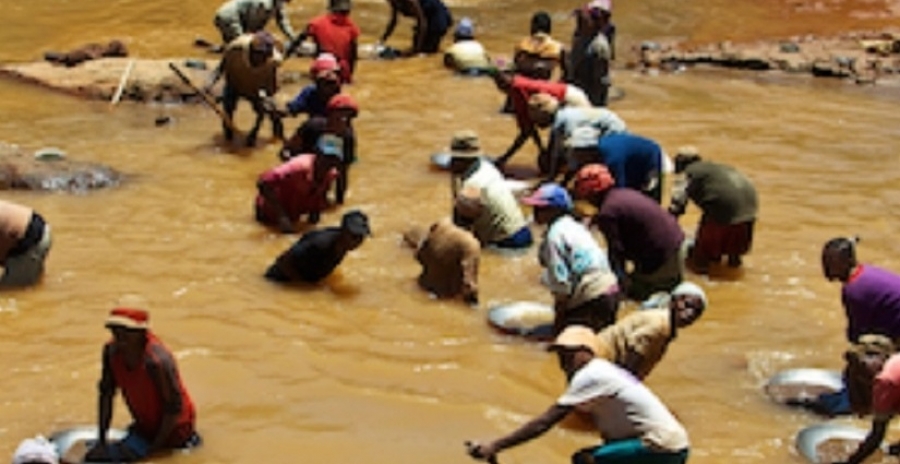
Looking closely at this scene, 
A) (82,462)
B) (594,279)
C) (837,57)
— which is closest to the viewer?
(82,462)

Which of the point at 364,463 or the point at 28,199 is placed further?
the point at 28,199

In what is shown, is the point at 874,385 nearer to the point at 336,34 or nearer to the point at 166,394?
the point at 166,394

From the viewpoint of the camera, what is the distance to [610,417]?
5270 mm

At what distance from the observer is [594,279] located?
24.6 ft

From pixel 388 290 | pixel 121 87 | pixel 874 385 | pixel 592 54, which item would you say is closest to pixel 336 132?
pixel 388 290

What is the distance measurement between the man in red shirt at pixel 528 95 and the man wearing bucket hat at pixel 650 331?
4524mm

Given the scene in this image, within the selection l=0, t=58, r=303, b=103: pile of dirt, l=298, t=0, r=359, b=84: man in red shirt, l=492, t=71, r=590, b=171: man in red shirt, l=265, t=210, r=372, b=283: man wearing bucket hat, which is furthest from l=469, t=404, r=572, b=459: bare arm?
l=0, t=58, r=303, b=103: pile of dirt

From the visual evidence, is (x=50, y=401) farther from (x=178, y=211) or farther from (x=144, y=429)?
(x=178, y=211)

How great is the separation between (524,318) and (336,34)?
674 centimetres

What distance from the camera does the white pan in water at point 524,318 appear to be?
8133 millimetres

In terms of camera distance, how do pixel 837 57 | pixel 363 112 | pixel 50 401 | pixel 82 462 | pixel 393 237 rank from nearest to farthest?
pixel 82 462 < pixel 50 401 < pixel 393 237 < pixel 363 112 < pixel 837 57

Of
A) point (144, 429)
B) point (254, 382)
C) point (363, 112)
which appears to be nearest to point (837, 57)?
point (363, 112)

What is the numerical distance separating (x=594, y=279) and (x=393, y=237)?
2.93 meters

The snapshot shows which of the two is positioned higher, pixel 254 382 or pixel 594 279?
pixel 594 279
